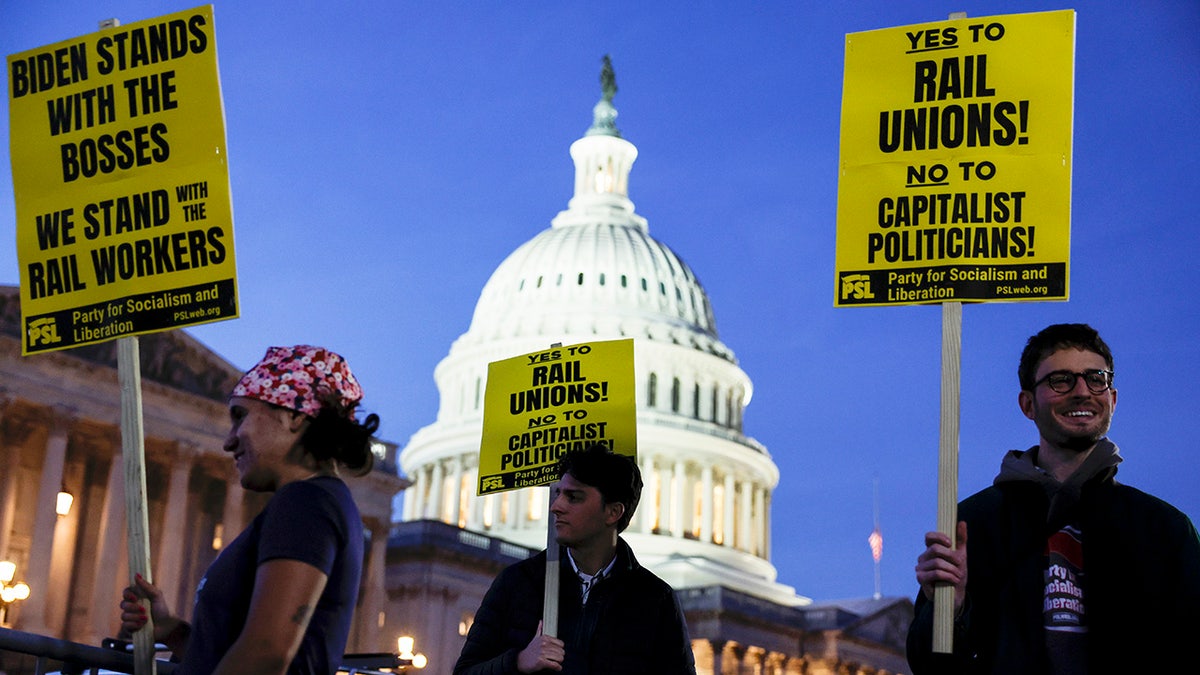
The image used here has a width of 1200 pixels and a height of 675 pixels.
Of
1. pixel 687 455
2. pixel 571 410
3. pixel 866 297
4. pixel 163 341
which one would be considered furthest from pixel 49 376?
pixel 687 455

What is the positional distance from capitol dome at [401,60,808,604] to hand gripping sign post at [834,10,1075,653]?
8026 cm

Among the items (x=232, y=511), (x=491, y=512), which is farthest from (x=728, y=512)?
→ (x=232, y=511)

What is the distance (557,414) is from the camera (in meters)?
9.40

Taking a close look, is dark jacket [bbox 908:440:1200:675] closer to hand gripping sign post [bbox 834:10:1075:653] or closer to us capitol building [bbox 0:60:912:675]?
hand gripping sign post [bbox 834:10:1075:653]

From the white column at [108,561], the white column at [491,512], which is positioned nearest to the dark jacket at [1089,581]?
the white column at [108,561]

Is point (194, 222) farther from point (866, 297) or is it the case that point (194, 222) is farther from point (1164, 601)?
point (1164, 601)

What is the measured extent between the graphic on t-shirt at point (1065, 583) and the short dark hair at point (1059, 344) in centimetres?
62

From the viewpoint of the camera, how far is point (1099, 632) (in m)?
5.70

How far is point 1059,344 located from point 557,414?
12.6 feet

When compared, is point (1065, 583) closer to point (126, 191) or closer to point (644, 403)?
point (126, 191)

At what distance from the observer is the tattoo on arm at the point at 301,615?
509cm

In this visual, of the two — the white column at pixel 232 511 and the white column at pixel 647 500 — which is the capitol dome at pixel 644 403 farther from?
the white column at pixel 232 511

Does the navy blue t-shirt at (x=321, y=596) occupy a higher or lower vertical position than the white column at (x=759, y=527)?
lower

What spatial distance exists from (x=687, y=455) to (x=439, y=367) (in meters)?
16.3
